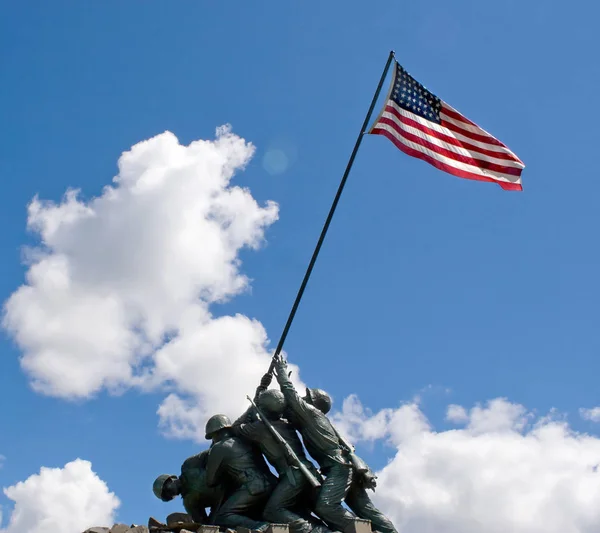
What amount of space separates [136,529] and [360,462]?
442 centimetres

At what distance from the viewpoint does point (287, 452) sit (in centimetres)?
1500

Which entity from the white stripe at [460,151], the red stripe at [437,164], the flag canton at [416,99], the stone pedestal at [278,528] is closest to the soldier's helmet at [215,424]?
the stone pedestal at [278,528]

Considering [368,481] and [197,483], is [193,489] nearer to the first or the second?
[197,483]

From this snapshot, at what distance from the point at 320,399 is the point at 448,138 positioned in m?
5.89

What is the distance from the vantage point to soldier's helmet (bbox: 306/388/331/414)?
53.2 feet

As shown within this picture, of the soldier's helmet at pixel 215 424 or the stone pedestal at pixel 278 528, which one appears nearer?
the stone pedestal at pixel 278 528

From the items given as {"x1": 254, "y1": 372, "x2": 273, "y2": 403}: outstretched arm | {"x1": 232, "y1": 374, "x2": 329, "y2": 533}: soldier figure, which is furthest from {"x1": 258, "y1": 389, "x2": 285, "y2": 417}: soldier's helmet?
{"x1": 254, "y1": 372, "x2": 273, "y2": 403}: outstretched arm

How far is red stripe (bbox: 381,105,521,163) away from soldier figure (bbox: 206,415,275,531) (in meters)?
7.18

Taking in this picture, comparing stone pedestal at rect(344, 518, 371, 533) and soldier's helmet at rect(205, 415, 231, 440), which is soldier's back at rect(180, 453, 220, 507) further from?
stone pedestal at rect(344, 518, 371, 533)

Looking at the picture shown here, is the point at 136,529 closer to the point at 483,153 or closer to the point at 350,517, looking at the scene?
the point at 350,517

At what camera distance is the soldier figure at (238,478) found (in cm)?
1444

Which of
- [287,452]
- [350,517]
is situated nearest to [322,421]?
[287,452]

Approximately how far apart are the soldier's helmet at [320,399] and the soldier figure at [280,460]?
772 millimetres

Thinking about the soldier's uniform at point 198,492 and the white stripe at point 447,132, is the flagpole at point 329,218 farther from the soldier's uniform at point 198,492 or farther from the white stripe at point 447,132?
the soldier's uniform at point 198,492
